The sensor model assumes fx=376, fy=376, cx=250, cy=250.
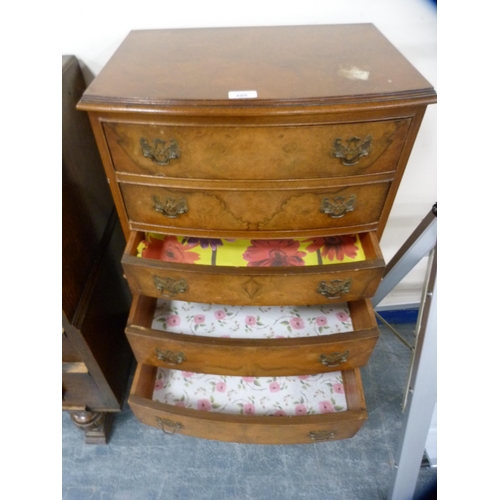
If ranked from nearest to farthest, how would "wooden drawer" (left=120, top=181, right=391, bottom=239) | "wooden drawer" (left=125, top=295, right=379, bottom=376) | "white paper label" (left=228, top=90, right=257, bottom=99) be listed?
"white paper label" (left=228, top=90, right=257, bottom=99), "wooden drawer" (left=120, top=181, right=391, bottom=239), "wooden drawer" (left=125, top=295, right=379, bottom=376)

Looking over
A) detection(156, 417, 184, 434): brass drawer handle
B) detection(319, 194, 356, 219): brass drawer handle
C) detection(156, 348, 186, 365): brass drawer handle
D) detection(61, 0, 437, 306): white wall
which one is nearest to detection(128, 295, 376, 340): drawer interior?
detection(156, 348, 186, 365): brass drawer handle

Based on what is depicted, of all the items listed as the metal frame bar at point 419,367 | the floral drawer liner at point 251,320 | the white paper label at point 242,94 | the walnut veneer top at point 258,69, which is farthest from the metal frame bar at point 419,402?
the white paper label at point 242,94

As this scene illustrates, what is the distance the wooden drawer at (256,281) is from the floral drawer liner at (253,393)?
0.32 m

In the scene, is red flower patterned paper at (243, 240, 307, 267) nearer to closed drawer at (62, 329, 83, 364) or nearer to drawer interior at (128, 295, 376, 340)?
drawer interior at (128, 295, 376, 340)

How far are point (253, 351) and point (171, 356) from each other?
21 cm

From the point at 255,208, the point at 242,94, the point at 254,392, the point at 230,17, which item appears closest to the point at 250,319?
the point at 254,392

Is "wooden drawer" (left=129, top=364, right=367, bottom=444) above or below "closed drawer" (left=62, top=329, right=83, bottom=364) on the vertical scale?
below

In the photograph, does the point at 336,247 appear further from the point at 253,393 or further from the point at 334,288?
the point at 253,393

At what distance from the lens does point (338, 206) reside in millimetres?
770

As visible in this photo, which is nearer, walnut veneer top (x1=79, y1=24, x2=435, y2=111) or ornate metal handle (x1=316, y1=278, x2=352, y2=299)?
walnut veneer top (x1=79, y1=24, x2=435, y2=111)

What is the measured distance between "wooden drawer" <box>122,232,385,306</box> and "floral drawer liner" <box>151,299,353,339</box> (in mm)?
206

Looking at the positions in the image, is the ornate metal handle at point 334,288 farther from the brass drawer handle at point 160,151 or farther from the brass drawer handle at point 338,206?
the brass drawer handle at point 160,151

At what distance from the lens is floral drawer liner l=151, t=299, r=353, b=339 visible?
1047 mm

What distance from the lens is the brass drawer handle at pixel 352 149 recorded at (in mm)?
673
